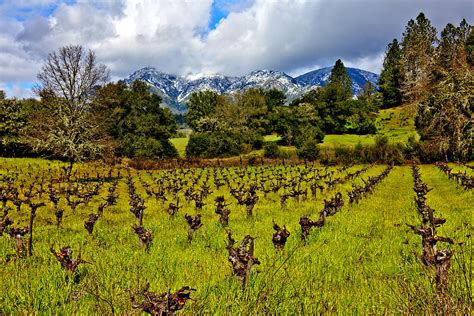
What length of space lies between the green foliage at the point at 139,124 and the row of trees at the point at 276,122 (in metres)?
6.28

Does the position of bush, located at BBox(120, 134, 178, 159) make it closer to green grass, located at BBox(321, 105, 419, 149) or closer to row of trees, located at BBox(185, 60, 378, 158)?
row of trees, located at BBox(185, 60, 378, 158)

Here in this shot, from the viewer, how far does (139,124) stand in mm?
61688

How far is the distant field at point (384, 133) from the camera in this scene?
64125 mm

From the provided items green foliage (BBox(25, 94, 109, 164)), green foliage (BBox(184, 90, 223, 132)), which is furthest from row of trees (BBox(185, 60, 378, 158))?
green foliage (BBox(25, 94, 109, 164))

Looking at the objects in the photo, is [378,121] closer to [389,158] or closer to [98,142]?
[389,158]

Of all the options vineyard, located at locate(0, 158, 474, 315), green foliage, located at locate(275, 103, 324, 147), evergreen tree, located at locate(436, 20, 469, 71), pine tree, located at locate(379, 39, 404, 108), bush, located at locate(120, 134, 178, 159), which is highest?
pine tree, located at locate(379, 39, 404, 108)

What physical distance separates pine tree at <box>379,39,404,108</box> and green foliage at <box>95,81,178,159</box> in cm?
6569

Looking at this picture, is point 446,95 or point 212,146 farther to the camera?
point 212,146

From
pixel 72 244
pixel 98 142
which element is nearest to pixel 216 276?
pixel 72 244

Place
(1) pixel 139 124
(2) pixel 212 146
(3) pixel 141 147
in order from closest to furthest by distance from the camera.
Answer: (3) pixel 141 147 < (1) pixel 139 124 < (2) pixel 212 146

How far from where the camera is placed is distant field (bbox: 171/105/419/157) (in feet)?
210

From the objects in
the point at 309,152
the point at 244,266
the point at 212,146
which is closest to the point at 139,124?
the point at 212,146

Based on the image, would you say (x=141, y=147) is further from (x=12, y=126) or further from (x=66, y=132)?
(x=66, y=132)

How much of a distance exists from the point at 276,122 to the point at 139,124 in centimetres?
3289
